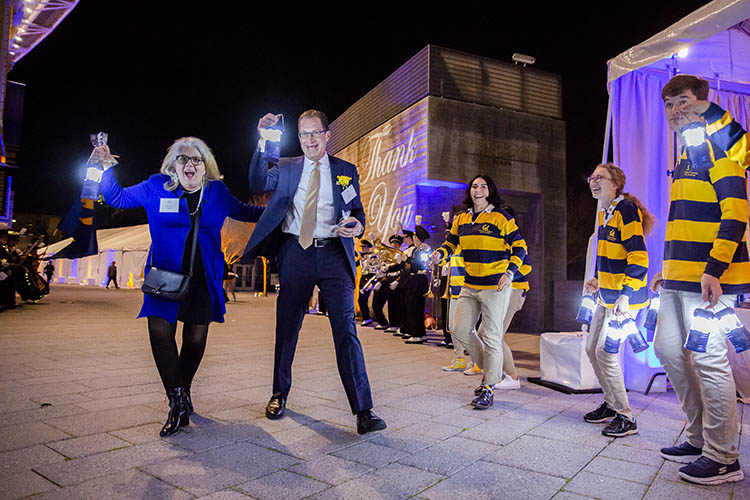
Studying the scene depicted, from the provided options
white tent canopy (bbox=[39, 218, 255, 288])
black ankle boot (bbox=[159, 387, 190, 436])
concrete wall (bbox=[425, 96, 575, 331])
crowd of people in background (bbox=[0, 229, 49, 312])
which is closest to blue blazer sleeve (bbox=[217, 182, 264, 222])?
black ankle boot (bbox=[159, 387, 190, 436])

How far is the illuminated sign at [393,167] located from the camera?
1381 centimetres

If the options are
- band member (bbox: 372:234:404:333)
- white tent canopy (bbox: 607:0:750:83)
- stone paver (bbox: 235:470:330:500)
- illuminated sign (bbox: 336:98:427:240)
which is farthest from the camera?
illuminated sign (bbox: 336:98:427:240)

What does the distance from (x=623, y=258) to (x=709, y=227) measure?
90cm

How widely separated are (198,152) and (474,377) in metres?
3.97

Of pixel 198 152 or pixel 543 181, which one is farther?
pixel 543 181

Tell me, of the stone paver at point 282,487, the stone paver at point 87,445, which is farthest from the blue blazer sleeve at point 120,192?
the stone paver at point 282,487

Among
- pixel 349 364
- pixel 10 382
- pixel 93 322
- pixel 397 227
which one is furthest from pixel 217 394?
pixel 397 227

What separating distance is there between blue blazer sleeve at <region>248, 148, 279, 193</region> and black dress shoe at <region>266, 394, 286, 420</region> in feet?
5.03

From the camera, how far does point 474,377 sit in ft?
19.0

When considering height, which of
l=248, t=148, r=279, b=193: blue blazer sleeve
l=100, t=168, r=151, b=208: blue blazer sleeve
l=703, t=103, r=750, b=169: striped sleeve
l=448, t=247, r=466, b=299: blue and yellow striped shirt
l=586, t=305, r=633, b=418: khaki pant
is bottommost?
l=586, t=305, r=633, b=418: khaki pant

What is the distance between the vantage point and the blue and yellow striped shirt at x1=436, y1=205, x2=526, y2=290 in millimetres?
4570

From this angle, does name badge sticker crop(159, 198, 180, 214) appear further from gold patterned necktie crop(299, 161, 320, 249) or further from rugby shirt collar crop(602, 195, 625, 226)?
rugby shirt collar crop(602, 195, 625, 226)

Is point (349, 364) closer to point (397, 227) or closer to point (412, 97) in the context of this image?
point (397, 227)

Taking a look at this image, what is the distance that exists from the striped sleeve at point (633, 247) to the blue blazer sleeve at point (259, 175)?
2.60m
